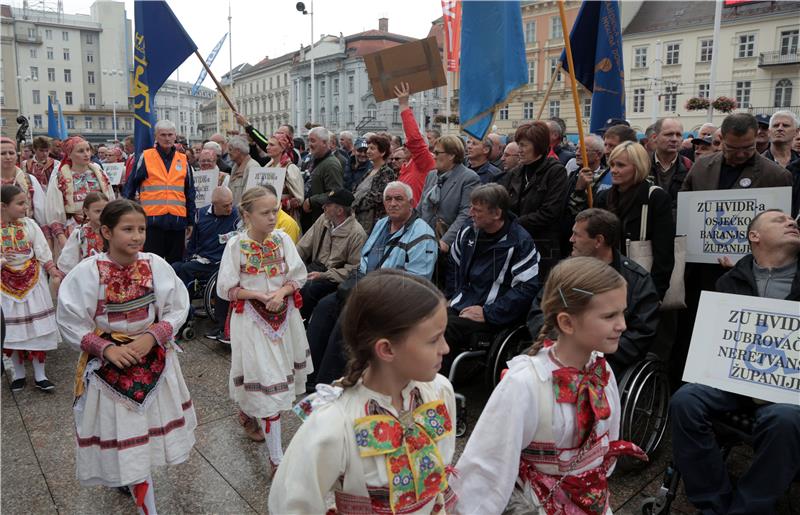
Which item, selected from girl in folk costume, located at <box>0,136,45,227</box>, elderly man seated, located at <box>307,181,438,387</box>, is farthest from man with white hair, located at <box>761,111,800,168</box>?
girl in folk costume, located at <box>0,136,45,227</box>

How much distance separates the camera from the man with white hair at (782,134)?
16.5ft

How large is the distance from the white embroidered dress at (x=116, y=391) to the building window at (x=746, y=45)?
42.8 m

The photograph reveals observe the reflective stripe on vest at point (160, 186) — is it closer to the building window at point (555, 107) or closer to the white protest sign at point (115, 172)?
the white protest sign at point (115, 172)

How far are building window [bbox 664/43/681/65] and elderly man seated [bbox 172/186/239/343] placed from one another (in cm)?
3979

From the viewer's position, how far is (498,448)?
1.84m

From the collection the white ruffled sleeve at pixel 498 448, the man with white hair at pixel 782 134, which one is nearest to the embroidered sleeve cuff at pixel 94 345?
the white ruffled sleeve at pixel 498 448

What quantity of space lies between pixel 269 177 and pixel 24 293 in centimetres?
264

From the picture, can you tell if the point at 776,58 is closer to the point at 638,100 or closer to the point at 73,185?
the point at 638,100

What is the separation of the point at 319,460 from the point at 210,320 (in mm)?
5613

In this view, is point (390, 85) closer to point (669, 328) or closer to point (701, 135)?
point (669, 328)

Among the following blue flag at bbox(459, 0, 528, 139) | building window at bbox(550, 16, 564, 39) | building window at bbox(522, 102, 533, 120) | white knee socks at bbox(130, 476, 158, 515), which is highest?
building window at bbox(550, 16, 564, 39)

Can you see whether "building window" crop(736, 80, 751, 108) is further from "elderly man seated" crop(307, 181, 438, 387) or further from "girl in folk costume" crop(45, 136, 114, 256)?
"girl in folk costume" crop(45, 136, 114, 256)

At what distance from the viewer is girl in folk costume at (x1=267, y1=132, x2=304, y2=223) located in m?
6.63

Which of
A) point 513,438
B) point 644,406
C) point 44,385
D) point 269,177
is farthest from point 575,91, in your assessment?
point 44,385
